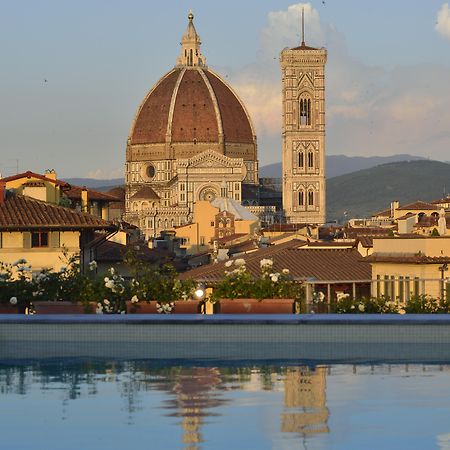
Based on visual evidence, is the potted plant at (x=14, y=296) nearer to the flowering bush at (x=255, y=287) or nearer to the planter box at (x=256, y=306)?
the flowering bush at (x=255, y=287)

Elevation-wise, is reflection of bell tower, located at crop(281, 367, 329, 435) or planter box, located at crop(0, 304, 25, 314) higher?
planter box, located at crop(0, 304, 25, 314)

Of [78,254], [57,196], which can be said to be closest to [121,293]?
[78,254]

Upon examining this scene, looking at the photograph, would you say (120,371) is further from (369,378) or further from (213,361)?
(369,378)

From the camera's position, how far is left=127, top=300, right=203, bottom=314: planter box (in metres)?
21.2

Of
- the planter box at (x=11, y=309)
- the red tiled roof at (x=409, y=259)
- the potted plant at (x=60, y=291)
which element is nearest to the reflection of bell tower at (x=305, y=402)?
the potted plant at (x=60, y=291)

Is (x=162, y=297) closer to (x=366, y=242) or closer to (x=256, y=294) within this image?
(x=256, y=294)

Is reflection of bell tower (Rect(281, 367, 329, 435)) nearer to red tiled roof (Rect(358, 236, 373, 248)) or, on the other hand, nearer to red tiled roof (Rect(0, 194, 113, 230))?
red tiled roof (Rect(0, 194, 113, 230))

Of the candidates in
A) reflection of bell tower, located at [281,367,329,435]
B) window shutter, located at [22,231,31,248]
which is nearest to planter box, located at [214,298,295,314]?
reflection of bell tower, located at [281,367,329,435]

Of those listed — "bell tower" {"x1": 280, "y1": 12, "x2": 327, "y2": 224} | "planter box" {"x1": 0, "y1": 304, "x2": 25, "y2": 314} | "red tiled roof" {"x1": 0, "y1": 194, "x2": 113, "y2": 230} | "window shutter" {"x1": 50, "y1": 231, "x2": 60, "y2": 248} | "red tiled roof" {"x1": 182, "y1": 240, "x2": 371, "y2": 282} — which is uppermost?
"bell tower" {"x1": 280, "y1": 12, "x2": 327, "y2": 224}

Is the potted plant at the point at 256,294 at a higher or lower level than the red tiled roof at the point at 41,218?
lower

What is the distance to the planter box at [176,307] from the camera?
21.2 metres

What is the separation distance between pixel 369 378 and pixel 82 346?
4167 mm

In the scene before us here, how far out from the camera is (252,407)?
48.0 ft

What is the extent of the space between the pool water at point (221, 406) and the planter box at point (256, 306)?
115 inches
